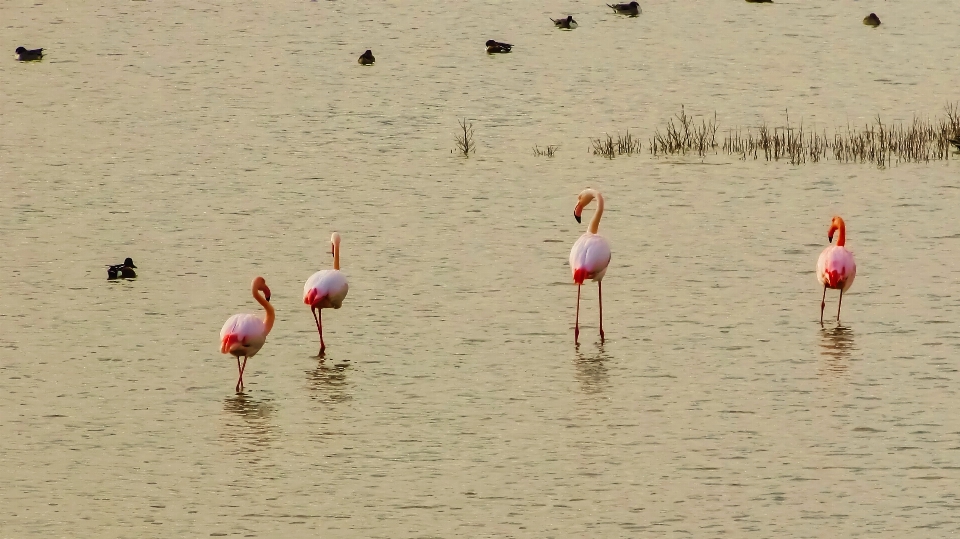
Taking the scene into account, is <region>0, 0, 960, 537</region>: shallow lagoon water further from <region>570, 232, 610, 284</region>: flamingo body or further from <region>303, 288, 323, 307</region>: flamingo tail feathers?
<region>570, 232, 610, 284</region>: flamingo body

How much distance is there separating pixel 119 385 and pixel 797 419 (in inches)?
266

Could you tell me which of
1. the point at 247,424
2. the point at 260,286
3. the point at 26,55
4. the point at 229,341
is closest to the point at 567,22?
the point at 26,55

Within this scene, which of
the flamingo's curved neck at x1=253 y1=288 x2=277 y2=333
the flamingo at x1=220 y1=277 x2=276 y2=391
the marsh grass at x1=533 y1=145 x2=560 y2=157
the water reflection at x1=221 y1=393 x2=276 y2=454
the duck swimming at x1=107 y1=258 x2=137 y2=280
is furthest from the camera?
the marsh grass at x1=533 y1=145 x2=560 y2=157

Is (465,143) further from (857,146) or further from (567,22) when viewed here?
(567,22)

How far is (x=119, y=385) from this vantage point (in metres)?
18.3

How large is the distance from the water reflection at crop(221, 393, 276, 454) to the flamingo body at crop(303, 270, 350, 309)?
200 centimetres

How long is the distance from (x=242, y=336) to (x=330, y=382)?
1.13m

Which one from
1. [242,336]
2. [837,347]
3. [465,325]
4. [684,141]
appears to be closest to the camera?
[242,336]

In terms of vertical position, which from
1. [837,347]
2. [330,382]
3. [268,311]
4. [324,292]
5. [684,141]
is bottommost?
[330,382]

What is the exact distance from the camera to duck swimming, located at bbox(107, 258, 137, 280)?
23.4 metres

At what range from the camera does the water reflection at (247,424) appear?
16248mm

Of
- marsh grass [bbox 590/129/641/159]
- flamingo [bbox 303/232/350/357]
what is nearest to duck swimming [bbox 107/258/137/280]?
flamingo [bbox 303/232/350/357]

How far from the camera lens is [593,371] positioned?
18.8 meters

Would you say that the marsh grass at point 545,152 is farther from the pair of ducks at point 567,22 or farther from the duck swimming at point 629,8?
the duck swimming at point 629,8
